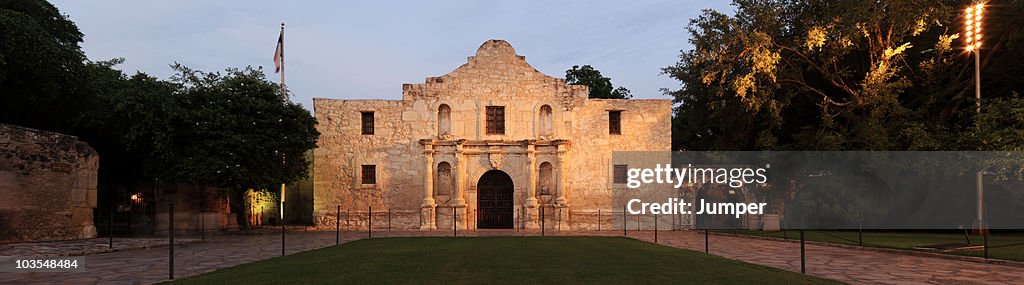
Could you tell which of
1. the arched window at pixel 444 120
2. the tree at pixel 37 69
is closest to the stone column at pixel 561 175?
the arched window at pixel 444 120

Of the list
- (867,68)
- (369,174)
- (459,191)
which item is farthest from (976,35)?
(369,174)

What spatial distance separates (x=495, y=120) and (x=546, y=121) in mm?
2264

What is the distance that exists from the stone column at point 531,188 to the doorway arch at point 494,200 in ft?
3.51

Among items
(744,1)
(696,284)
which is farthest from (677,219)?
(696,284)

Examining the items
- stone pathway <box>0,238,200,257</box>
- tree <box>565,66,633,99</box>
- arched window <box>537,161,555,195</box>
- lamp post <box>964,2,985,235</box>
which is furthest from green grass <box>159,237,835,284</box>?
tree <box>565,66,633,99</box>

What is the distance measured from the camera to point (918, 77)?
85.7 ft

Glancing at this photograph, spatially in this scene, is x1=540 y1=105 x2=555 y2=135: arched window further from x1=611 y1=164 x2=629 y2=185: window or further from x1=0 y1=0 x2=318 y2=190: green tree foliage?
x1=0 y1=0 x2=318 y2=190: green tree foliage

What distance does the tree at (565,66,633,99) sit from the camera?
55.7 m

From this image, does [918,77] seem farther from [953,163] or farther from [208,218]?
[208,218]

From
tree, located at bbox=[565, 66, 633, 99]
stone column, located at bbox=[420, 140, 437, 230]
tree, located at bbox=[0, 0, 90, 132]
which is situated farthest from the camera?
tree, located at bbox=[565, 66, 633, 99]

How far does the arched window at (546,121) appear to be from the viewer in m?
32.5

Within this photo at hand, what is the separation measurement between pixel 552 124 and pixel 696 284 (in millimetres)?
23205

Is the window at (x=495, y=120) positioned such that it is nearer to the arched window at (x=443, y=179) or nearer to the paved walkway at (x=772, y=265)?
the arched window at (x=443, y=179)

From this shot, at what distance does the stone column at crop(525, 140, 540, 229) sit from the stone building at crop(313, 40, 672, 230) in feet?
0.17
